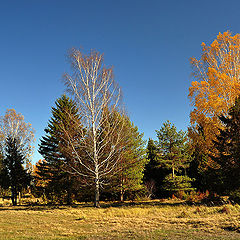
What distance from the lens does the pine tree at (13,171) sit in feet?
77.7

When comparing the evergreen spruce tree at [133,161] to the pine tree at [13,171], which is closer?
the evergreen spruce tree at [133,161]

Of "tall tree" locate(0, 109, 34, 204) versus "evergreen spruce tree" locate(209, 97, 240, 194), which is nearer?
"evergreen spruce tree" locate(209, 97, 240, 194)

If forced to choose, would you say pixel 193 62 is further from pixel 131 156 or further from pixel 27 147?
pixel 27 147

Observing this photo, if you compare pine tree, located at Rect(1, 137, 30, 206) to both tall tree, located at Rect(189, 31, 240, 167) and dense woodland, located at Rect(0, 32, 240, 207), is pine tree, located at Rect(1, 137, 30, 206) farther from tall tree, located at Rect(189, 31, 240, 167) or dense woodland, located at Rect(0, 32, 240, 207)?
tall tree, located at Rect(189, 31, 240, 167)

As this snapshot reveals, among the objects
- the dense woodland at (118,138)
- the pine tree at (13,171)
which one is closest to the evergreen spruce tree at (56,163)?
the dense woodland at (118,138)

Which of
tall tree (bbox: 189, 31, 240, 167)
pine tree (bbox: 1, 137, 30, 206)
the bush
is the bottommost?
the bush

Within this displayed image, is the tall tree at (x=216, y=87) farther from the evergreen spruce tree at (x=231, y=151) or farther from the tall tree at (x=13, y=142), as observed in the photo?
the tall tree at (x=13, y=142)

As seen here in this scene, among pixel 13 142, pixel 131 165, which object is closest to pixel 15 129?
pixel 13 142

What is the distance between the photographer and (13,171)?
2394 cm

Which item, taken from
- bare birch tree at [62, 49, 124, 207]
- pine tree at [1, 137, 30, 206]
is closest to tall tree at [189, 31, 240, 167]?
bare birch tree at [62, 49, 124, 207]

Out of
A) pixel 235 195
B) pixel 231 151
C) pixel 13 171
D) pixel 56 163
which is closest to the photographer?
pixel 231 151

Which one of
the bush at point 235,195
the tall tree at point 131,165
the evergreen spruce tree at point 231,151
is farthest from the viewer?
the tall tree at point 131,165

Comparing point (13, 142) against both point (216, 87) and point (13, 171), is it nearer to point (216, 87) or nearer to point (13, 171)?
point (13, 171)

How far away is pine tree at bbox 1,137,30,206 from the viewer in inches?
933
